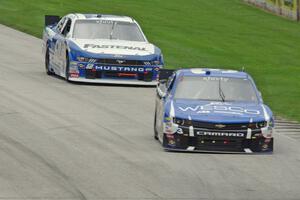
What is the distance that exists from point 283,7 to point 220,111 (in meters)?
31.0

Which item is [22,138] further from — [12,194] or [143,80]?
[143,80]

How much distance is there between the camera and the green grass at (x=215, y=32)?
31086 millimetres

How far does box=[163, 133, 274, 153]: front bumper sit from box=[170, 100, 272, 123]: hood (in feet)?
0.89

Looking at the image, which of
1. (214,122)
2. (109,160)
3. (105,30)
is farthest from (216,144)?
(105,30)

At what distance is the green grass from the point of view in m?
31.1

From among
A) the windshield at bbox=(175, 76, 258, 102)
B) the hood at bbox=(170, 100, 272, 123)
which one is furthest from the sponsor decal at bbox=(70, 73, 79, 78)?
the hood at bbox=(170, 100, 272, 123)

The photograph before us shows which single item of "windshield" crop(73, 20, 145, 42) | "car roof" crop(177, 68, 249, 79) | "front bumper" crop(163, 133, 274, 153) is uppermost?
"car roof" crop(177, 68, 249, 79)

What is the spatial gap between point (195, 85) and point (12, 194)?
18.6 ft

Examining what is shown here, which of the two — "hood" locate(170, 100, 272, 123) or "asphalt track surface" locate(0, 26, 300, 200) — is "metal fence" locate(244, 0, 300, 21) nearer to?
"asphalt track surface" locate(0, 26, 300, 200)

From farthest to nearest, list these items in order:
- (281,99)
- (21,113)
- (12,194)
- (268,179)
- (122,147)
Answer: (281,99)
(21,113)
(122,147)
(268,179)
(12,194)

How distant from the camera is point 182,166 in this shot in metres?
15.9

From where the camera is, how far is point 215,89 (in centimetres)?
1838

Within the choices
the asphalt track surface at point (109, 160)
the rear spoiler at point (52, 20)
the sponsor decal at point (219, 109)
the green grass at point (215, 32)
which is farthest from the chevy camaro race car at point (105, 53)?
the sponsor decal at point (219, 109)

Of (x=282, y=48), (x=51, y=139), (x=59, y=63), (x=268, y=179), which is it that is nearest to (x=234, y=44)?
(x=282, y=48)
